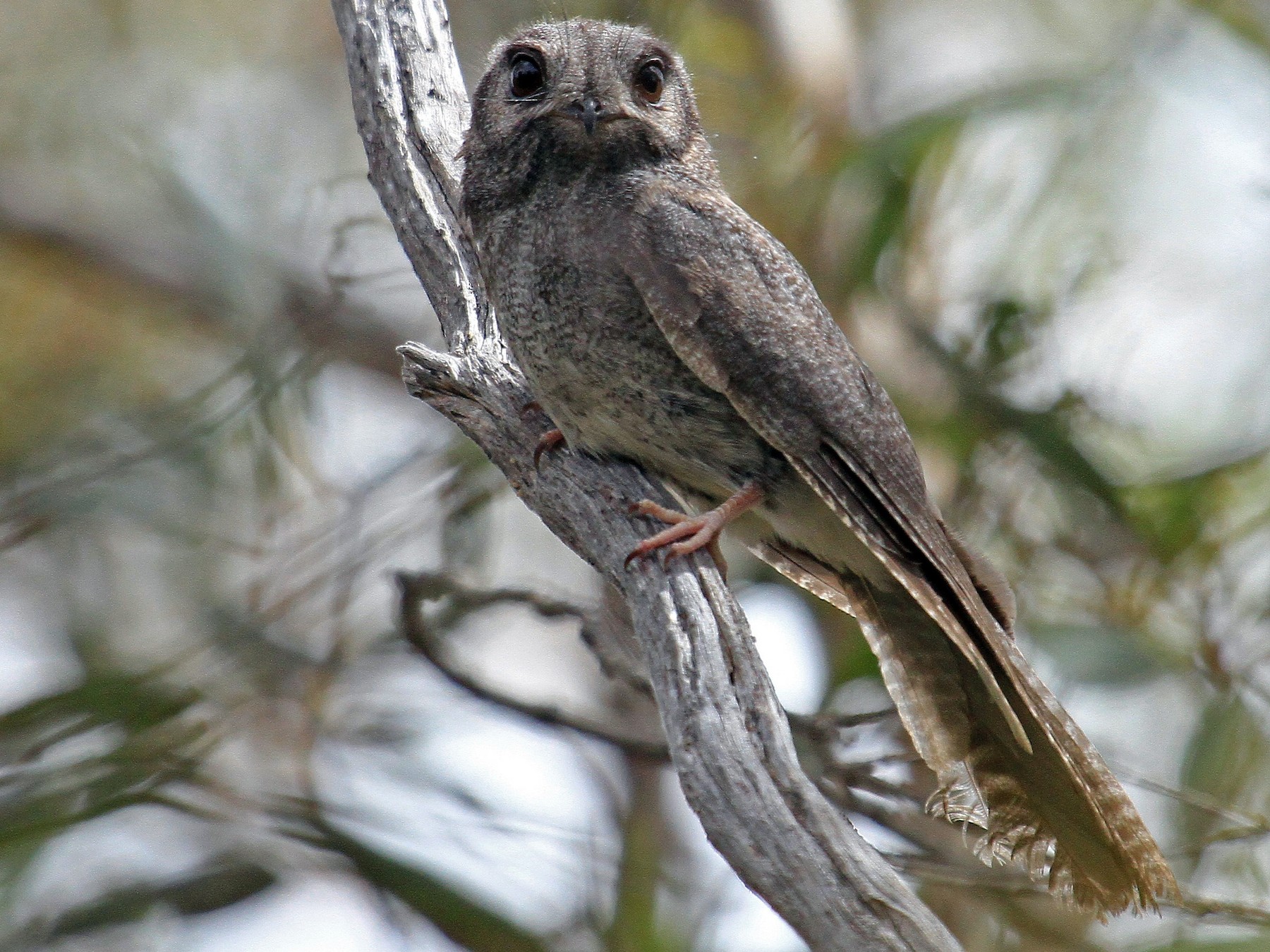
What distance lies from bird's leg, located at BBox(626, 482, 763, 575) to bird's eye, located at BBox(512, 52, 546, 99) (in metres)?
1.06

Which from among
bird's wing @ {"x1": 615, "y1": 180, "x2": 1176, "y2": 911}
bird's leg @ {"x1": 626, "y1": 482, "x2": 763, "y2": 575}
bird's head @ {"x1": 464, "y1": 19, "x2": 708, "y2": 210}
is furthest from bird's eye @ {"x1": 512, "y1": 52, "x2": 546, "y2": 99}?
bird's leg @ {"x1": 626, "y1": 482, "x2": 763, "y2": 575}

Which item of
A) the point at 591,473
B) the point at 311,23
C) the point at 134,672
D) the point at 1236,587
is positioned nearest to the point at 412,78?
the point at 591,473

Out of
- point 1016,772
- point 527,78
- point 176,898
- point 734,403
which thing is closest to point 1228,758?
point 1016,772

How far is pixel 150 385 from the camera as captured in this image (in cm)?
596

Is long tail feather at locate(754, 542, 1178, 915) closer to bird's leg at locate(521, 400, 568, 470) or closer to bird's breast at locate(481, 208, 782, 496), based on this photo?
bird's breast at locate(481, 208, 782, 496)

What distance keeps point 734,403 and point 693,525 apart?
0.31m

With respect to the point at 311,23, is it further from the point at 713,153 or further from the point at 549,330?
the point at 549,330

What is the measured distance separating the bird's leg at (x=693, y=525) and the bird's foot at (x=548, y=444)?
287 millimetres

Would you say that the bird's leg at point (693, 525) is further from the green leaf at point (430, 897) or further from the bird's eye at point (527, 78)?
the green leaf at point (430, 897)

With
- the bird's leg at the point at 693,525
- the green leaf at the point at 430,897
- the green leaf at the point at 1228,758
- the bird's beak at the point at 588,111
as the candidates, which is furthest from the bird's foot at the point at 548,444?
the green leaf at the point at 1228,758

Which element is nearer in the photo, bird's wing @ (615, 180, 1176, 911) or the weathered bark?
the weathered bark

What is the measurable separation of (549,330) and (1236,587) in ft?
9.26

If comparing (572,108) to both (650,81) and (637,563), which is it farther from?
(637,563)

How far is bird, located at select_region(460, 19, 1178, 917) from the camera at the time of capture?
2527mm
